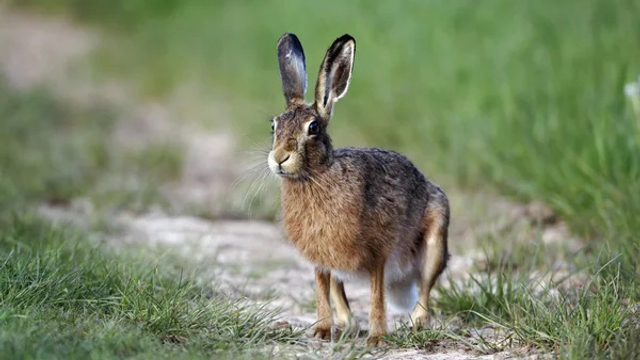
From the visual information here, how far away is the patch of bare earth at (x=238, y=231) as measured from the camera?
562 cm

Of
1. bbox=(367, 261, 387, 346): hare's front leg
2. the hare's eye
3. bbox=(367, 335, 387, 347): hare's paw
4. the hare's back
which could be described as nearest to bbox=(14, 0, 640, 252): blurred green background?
the hare's back

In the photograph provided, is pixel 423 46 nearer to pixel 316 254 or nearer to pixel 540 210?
pixel 540 210

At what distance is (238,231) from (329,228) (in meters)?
2.68

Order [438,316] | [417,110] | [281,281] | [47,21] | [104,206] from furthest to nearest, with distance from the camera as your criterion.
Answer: [47,21], [417,110], [104,206], [281,281], [438,316]

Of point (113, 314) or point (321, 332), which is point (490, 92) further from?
point (113, 314)

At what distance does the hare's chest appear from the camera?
15.6ft

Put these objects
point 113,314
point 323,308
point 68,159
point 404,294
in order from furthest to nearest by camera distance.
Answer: point 68,159, point 404,294, point 323,308, point 113,314

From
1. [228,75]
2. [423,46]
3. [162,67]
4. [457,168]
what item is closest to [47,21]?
[162,67]

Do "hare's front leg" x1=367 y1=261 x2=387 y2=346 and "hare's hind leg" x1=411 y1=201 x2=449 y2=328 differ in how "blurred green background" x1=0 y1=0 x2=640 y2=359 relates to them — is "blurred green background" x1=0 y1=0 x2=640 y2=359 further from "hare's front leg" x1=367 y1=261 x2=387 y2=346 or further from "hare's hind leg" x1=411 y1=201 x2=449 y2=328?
"hare's front leg" x1=367 y1=261 x2=387 y2=346

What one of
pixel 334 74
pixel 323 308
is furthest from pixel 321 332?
pixel 334 74

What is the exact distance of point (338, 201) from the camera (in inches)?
188

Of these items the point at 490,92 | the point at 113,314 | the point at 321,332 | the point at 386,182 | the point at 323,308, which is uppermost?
the point at 490,92

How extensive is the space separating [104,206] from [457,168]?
103 inches

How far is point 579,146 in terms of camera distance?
7176 mm
